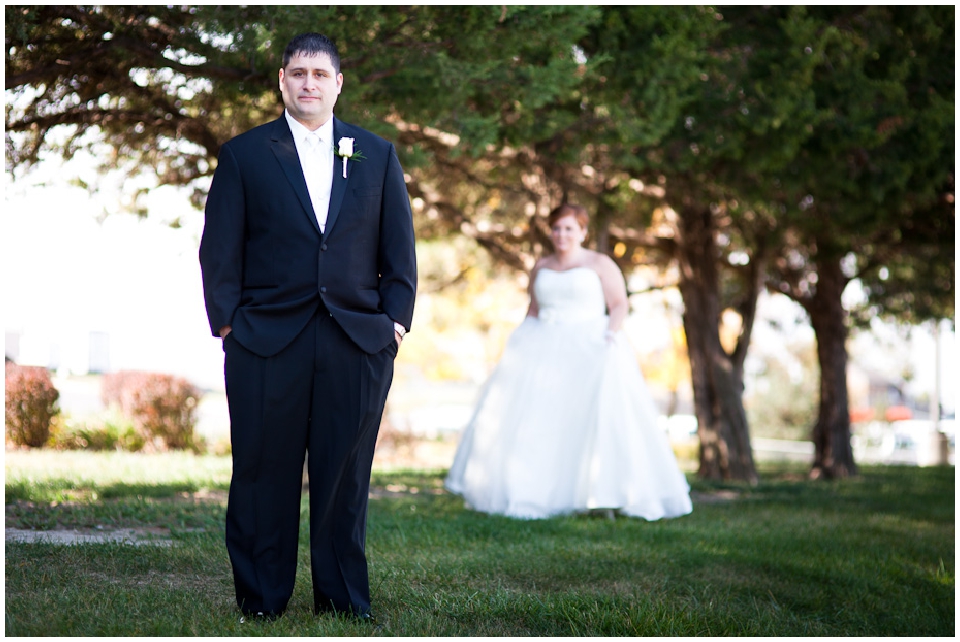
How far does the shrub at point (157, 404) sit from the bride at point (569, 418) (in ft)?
18.1

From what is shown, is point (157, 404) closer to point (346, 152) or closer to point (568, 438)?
point (568, 438)

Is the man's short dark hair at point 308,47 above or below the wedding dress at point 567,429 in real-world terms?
above

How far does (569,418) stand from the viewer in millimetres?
7469

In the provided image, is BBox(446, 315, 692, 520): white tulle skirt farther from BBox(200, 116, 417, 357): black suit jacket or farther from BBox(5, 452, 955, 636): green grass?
BBox(200, 116, 417, 357): black suit jacket

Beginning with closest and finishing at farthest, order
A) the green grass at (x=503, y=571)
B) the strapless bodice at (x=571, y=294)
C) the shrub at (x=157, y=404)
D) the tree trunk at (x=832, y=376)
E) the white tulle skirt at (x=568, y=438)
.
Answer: the green grass at (x=503, y=571)
the white tulle skirt at (x=568, y=438)
the strapless bodice at (x=571, y=294)
the shrub at (x=157, y=404)
the tree trunk at (x=832, y=376)

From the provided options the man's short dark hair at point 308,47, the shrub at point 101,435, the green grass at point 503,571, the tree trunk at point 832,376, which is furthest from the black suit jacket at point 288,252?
the tree trunk at point 832,376

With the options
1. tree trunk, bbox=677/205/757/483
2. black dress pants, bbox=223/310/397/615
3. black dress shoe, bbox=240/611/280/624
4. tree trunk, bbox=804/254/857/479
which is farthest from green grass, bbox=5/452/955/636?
tree trunk, bbox=804/254/857/479

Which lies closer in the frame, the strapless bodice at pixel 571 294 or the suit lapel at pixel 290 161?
the suit lapel at pixel 290 161

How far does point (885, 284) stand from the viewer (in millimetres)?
15258

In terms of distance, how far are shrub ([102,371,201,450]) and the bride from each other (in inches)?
217

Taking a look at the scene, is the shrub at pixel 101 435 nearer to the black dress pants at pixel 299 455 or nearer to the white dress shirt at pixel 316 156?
→ the black dress pants at pixel 299 455

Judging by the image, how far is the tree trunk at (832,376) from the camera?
1341 centimetres

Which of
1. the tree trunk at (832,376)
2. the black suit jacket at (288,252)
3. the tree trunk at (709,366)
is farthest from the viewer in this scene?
the tree trunk at (832,376)

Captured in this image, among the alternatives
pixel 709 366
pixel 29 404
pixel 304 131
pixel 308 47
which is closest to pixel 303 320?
pixel 304 131
